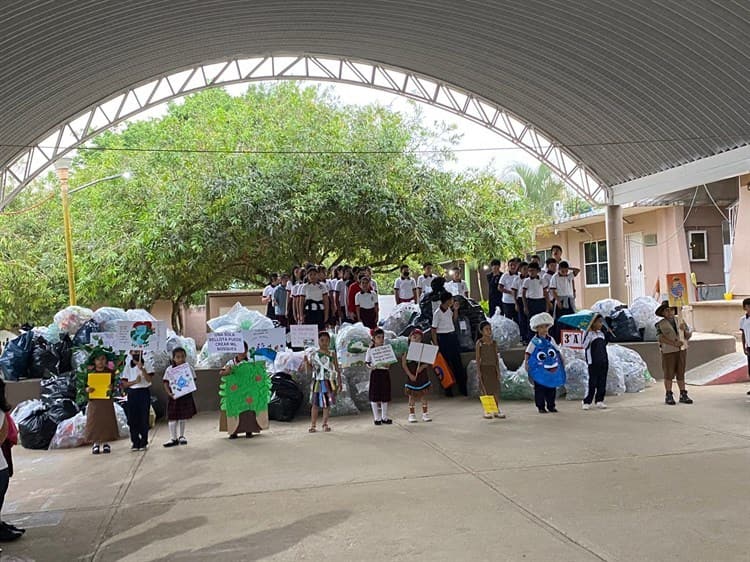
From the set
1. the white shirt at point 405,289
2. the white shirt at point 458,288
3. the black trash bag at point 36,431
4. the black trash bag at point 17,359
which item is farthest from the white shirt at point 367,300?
the black trash bag at point 36,431

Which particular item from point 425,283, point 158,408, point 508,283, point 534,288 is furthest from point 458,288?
point 158,408

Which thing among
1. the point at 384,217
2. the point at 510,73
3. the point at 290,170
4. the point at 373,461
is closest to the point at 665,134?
the point at 510,73

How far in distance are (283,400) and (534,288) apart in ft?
14.8

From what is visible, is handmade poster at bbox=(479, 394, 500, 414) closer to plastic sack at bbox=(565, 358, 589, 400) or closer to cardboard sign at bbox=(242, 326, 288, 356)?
plastic sack at bbox=(565, 358, 589, 400)

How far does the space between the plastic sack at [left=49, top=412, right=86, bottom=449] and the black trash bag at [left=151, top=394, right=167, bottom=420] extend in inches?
55.8

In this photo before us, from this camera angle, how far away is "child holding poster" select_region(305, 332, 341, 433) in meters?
8.91

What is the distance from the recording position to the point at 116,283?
20.0 metres

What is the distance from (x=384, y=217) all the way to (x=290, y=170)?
2680mm

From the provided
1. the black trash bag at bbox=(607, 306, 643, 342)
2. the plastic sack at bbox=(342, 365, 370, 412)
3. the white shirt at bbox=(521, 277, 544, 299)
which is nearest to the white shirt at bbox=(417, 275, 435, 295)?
the white shirt at bbox=(521, 277, 544, 299)

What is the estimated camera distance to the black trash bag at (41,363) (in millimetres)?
10523

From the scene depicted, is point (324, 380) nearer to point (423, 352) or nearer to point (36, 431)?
point (423, 352)

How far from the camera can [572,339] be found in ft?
34.6

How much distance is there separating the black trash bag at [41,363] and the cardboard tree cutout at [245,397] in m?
3.37

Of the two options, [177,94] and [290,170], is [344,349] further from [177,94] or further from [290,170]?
[177,94]
